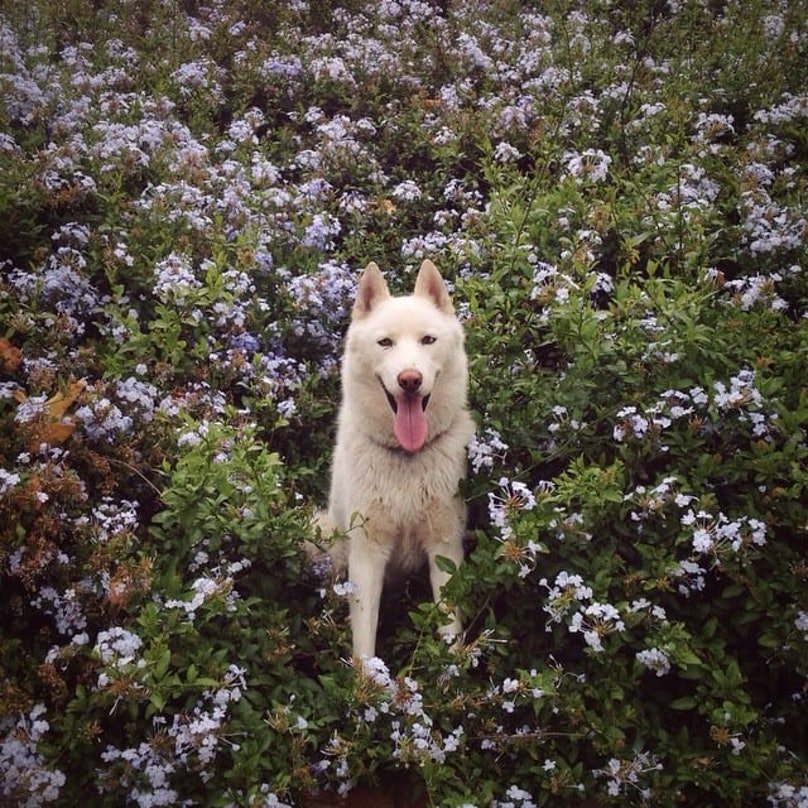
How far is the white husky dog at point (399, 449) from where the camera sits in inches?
134

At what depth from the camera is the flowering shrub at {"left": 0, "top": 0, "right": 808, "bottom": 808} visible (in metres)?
2.76

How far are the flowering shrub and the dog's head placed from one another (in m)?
0.25

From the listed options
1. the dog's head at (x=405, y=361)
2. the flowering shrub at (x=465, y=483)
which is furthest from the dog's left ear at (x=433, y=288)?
the flowering shrub at (x=465, y=483)

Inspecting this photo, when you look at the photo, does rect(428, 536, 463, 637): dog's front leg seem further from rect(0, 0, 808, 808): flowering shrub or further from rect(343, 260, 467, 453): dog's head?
rect(343, 260, 467, 453): dog's head

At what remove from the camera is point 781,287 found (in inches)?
168

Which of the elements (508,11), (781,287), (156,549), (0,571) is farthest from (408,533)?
(508,11)

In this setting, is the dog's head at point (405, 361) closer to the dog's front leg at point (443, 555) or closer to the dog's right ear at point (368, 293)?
the dog's right ear at point (368, 293)

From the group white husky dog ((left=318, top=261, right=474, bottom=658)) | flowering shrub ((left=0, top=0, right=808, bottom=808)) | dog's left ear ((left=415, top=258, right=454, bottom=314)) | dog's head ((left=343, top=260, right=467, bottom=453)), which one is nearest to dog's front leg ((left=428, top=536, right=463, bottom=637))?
white husky dog ((left=318, top=261, right=474, bottom=658))

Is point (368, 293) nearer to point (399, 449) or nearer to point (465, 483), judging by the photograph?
point (399, 449)

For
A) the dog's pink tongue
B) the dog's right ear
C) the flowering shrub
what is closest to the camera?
the flowering shrub

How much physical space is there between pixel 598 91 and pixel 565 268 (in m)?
3.10

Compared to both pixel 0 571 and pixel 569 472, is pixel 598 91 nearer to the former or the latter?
pixel 569 472

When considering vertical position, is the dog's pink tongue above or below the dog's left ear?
below

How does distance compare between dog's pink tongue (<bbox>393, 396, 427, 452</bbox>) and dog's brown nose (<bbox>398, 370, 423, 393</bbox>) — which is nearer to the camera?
dog's brown nose (<bbox>398, 370, 423, 393</bbox>)
